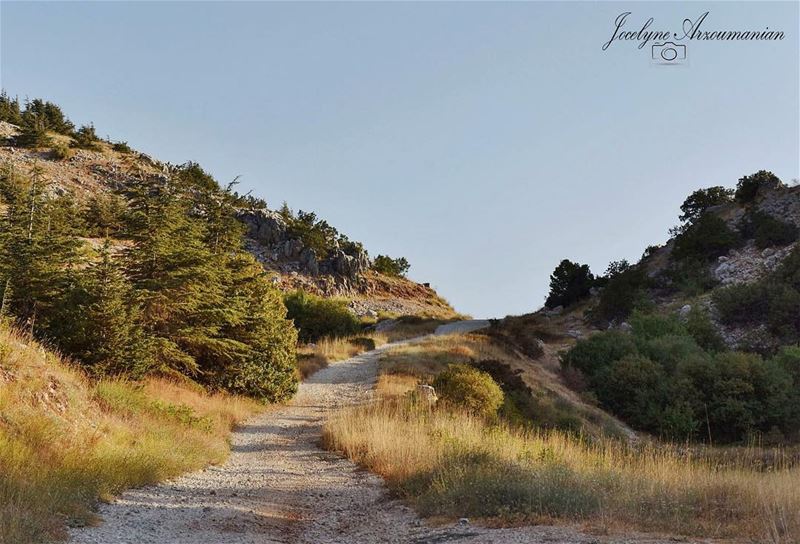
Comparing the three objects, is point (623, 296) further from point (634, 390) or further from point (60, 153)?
point (60, 153)

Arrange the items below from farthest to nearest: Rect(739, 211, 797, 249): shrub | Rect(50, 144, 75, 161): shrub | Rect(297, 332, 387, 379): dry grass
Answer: Rect(50, 144, 75, 161): shrub, Rect(739, 211, 797, 249): shrub, Rect(297, 332, 387, 379): dry grass

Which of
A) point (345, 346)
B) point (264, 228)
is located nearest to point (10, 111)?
point (264, 228)

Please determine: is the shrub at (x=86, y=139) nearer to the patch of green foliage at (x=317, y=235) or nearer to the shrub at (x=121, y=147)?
the shrub at (x=121, y=147)

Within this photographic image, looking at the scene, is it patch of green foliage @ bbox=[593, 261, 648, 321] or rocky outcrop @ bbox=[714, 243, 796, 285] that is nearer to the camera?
rocky outcrop @ bbox=[714, 243, 796, 285]

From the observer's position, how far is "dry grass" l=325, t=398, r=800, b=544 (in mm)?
6059

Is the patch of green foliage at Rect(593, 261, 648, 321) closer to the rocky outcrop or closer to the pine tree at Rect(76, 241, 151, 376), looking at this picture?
the rocky outcrop

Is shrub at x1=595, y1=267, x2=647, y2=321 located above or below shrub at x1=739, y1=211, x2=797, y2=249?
below

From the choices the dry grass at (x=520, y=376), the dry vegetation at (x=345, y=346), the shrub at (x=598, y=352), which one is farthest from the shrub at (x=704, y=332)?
the dry vegetation at (x=345, y=346)

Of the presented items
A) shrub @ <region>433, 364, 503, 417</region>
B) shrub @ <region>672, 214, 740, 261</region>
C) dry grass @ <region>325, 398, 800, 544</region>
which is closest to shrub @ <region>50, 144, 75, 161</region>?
shrub @ <region>433, 364, 503, 417</region>

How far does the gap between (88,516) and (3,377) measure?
441 centimetres

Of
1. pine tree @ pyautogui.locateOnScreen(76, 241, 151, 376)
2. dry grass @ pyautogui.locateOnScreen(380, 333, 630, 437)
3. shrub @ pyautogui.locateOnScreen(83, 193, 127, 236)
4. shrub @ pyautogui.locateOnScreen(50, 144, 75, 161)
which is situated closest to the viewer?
pine tree @ pyautogui.locateOnScreen(76, 241, 151, 376)

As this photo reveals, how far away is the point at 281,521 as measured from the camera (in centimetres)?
773

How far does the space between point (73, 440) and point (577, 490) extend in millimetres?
7452

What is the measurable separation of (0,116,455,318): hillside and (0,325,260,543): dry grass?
44493mm
